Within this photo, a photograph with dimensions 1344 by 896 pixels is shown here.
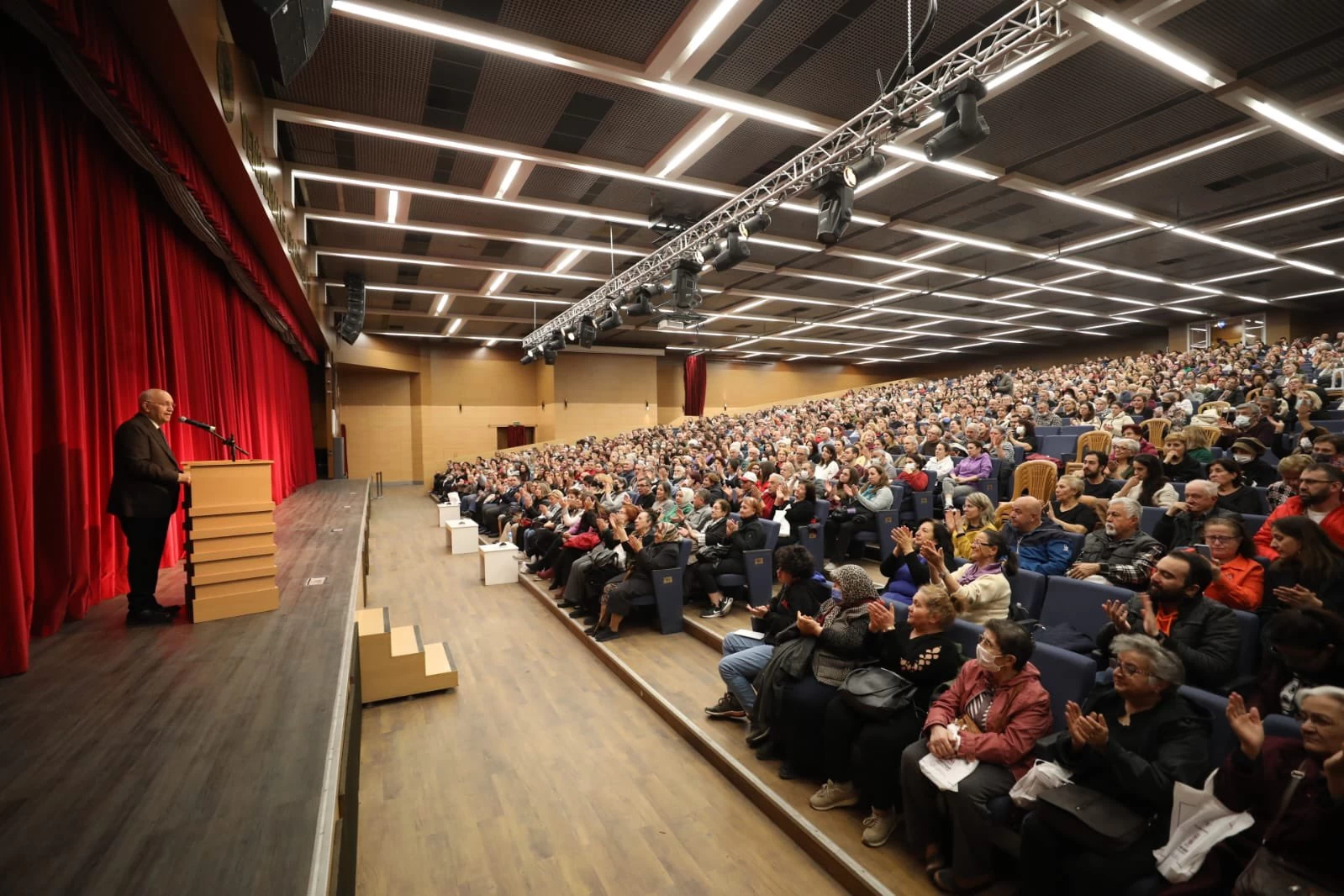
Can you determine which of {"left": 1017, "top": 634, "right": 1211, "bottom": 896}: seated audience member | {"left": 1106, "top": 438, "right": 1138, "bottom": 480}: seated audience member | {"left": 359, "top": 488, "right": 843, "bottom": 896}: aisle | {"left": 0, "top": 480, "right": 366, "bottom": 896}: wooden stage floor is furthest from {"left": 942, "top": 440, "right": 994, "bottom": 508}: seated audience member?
{"left": 0, "top": 480, "right": 366, "bottom": 896}: wooden stage floor

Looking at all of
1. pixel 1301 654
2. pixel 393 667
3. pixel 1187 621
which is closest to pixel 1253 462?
pixel 1187 621

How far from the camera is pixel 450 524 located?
727cm

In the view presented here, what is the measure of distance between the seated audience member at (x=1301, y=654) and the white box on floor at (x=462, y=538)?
22.1ft

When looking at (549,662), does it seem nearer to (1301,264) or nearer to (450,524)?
(450,524)

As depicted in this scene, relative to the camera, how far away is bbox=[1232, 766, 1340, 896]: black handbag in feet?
3.58

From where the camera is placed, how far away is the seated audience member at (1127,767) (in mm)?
1366

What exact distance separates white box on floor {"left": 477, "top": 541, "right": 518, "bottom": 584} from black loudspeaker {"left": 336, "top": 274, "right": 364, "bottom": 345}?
465cm

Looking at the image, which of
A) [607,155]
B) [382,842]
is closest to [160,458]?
[382,842]

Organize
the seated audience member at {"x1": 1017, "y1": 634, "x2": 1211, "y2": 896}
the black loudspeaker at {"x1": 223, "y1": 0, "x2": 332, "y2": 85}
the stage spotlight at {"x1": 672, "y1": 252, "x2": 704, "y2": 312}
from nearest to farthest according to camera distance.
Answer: the seated audience member at {"x1": 1017, "y1": 634, "x2": 1211, "y2": 896}, the black loudspeaker at {"x1": 223, "y1": 0, "x2": 332, "y2": 85}, the stage spotlight at {"x1": 672, "y1": 252, "x2": 704, "y2": 312}

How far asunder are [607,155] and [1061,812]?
4.93 metres

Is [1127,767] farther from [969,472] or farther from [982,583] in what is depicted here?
[969,472]

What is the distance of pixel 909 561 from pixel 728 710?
106 centimetres

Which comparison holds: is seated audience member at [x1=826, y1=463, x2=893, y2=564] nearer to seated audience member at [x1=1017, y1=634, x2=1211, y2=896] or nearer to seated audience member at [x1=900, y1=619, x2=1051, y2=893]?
seated audience member at [x1=900, y1=619, x2=1051, y2=893]

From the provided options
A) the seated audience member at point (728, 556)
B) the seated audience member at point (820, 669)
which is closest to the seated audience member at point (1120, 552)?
the seated audience member at point (820, 669)
